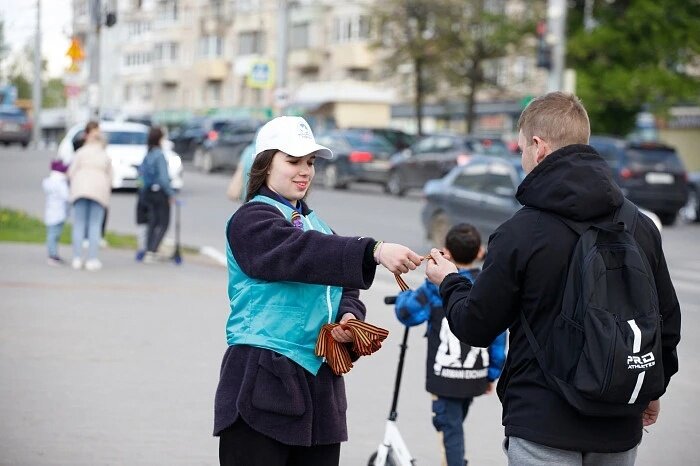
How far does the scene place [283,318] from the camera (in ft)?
13.4

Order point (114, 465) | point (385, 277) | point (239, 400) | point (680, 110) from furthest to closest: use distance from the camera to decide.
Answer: point (680, 110) → point (385, 277) → point (114, 465) → point (239, 400)

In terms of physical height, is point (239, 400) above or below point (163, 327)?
above

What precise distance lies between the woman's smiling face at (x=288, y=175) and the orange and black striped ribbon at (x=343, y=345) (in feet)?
1.51

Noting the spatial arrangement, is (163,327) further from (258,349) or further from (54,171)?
(258,349)

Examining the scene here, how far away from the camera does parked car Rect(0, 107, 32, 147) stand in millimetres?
61469

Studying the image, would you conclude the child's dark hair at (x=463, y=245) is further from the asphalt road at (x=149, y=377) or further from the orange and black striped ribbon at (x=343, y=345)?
the orange and black striped ribbon at (x=343, y=345)

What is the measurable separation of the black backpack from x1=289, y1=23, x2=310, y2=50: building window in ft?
251

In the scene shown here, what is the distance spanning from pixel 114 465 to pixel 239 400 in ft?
9.36

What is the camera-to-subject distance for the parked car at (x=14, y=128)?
61469 millimetres

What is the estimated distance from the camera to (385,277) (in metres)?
16.0

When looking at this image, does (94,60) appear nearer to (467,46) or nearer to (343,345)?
(467,46)

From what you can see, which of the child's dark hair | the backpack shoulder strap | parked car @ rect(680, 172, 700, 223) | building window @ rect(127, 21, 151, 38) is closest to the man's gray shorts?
the backpack shoulder strap

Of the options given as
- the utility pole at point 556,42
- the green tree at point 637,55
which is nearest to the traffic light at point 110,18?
the utility pole at point 556,42

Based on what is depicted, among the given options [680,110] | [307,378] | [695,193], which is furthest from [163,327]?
[680,110]
